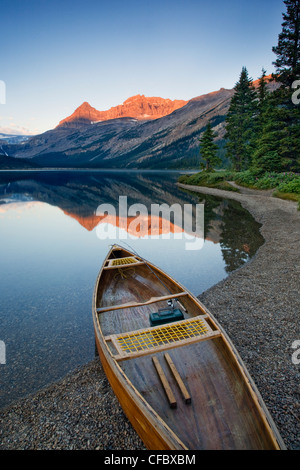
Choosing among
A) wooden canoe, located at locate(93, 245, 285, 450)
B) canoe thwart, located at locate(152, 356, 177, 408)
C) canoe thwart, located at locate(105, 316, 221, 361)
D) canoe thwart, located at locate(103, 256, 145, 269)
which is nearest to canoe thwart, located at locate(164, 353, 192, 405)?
wooden canoe, located at locate(93, 245, 285, 450)

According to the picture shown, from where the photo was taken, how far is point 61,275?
1488 cm

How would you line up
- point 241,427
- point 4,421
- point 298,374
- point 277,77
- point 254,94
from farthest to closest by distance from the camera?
point 254,94 < point 277,77 < point 298,374 < point 4,421 < point 241,427

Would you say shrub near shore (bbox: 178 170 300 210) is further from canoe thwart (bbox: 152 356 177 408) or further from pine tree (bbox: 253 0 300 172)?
canoe thwart (bbox: 152 356 177 408)

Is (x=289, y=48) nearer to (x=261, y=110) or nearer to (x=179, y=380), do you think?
(x=261, y=110)

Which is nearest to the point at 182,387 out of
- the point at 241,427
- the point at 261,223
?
the point at 241,427

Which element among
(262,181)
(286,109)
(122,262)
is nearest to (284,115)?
(286,109)

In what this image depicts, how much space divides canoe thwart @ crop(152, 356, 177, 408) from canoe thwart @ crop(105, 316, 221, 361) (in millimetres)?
375

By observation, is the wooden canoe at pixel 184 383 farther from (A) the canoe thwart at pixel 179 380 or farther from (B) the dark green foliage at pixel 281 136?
(B) the dark green foliage at pixel 281 136

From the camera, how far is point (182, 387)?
5008 millimetres

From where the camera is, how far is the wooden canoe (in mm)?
4137

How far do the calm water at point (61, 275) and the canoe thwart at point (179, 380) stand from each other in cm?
339
